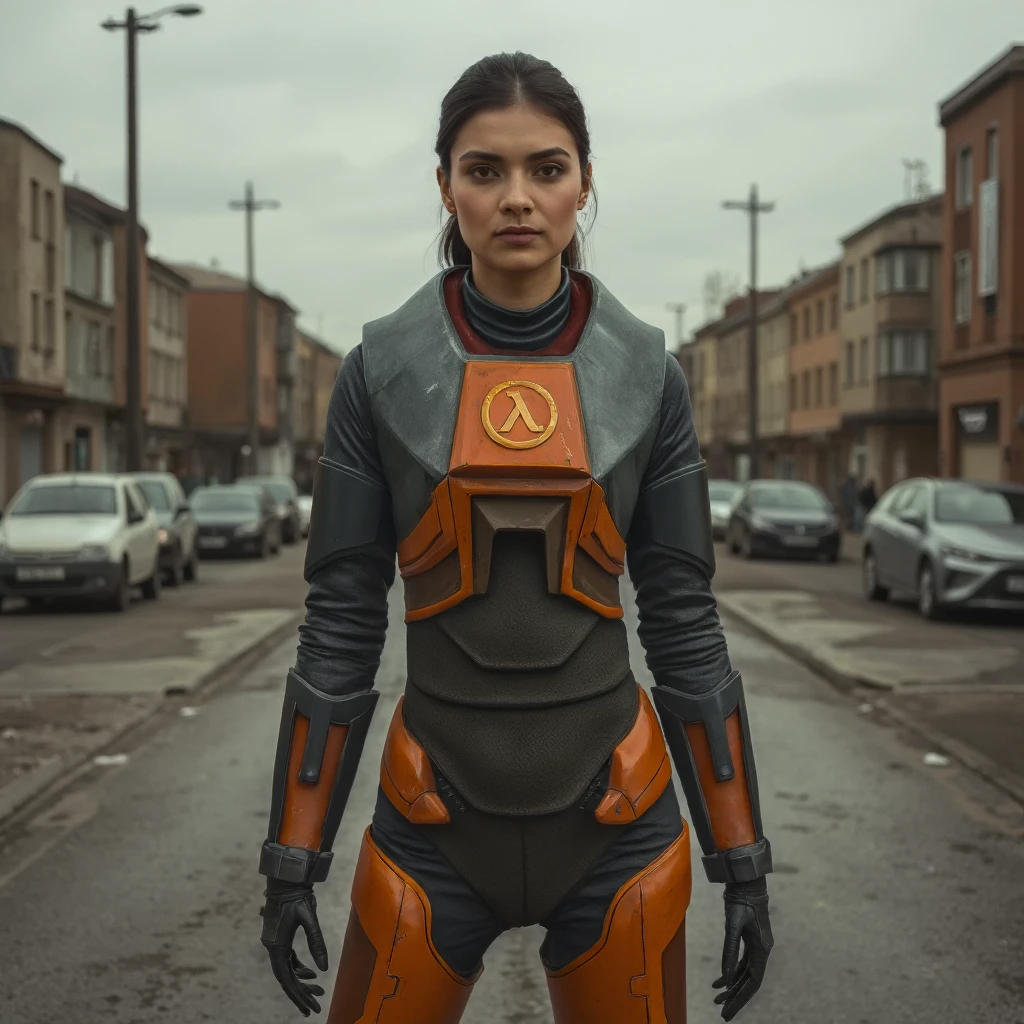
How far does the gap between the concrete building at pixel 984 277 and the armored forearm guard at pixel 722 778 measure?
32051 mm

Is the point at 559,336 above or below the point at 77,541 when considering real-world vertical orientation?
above

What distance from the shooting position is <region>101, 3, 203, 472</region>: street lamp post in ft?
89.7

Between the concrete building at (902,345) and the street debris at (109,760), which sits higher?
the concrete building at (902,345)

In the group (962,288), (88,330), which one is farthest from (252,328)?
(962,288)

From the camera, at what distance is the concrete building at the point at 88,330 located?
46.6m

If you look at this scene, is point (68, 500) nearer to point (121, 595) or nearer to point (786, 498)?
point (121, 595)

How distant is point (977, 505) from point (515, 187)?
16267mm

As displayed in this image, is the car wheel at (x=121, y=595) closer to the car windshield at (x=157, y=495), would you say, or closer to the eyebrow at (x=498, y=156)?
the car windshield at (x=157, y=495)

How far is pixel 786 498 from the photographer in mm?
31812

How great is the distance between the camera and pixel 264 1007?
4.61 metres

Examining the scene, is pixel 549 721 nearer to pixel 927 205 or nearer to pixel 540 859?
pixel 540 859

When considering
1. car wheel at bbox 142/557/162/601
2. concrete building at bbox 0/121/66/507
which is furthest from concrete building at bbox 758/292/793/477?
car wheel at bbox 142/557/162/601

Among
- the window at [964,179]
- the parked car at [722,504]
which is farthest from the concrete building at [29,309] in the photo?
the window at [964,179]

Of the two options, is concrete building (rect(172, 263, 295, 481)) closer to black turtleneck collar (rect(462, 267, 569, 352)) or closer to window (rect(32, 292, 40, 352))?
window (rect(32, 292, 40, 352))
